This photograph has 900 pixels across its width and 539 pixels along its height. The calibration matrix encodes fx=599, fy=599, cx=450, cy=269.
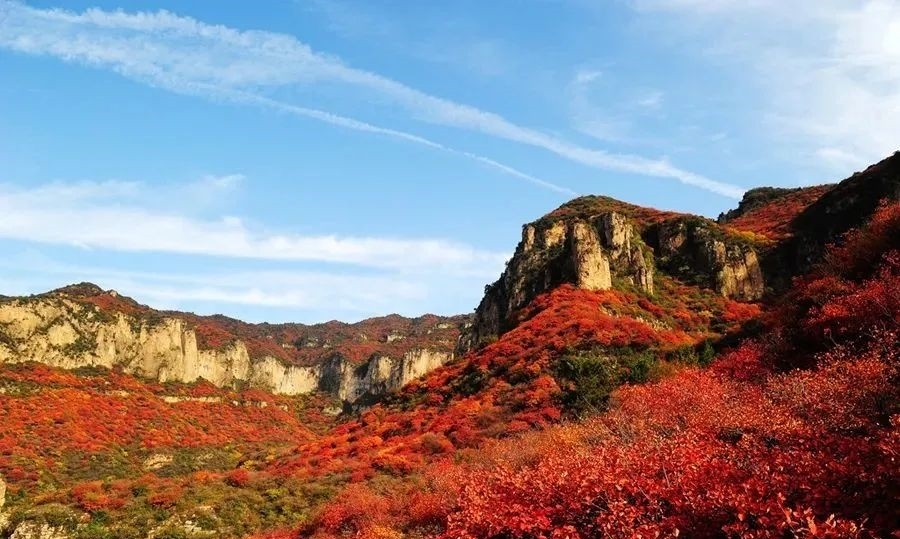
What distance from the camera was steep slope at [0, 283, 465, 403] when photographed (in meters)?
128

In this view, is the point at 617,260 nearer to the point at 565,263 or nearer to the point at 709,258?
the point at 565,263

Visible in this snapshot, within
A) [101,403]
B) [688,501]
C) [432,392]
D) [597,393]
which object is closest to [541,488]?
[688,501]

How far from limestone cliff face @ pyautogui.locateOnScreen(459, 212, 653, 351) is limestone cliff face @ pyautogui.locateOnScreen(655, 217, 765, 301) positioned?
3.38m

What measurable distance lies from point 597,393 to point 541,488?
23716 millimetres

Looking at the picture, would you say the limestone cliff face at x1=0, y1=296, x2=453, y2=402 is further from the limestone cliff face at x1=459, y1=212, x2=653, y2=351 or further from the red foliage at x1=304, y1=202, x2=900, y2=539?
the red foliage at x1=304, y1=202, x2=900, y2=539

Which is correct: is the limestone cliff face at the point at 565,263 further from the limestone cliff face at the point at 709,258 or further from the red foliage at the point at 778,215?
the red foliage at the point at 778,215

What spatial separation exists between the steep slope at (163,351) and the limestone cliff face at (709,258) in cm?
6445

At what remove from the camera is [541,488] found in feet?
50.2

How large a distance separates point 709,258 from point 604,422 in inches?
1939

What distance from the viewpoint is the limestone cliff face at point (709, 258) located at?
66.8 m

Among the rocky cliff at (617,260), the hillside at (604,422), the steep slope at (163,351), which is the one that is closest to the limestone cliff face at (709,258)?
the rocky cliff at (617,260)

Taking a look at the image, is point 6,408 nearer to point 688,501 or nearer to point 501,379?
point 501,379

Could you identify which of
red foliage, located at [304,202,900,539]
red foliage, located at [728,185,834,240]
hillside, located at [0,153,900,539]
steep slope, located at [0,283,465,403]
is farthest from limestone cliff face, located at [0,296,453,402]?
red foliage, located at [304,202,900,539]

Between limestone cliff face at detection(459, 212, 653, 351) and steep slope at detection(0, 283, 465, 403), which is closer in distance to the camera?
limestone cliff face at detection(459, 212, 653, 351)
